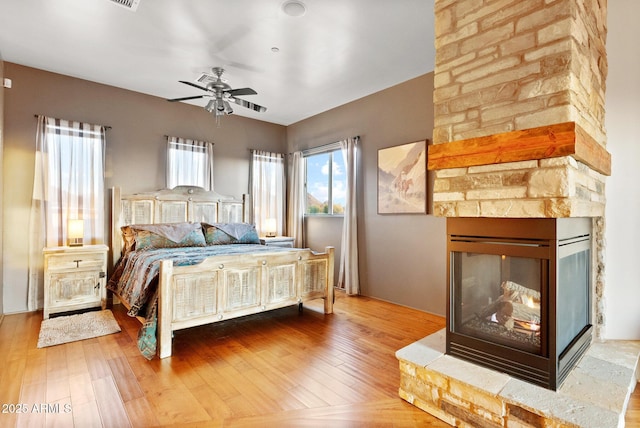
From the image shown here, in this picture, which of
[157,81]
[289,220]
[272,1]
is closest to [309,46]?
[272,1]

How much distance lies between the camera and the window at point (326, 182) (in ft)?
17.3

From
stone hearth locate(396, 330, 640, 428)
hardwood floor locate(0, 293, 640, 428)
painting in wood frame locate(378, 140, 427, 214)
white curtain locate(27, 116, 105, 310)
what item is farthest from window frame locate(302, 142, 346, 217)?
stone hearth locate(396, 330, 640, 428)

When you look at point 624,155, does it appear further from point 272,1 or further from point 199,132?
point 199,132

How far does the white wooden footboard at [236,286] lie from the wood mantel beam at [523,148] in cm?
201

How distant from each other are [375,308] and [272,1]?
343 cm

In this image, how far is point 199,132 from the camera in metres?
5.14

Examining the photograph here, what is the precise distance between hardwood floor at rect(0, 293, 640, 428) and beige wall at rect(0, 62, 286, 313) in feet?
3.47

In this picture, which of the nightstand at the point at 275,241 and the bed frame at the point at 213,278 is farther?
the nightstand at the point at 275,241

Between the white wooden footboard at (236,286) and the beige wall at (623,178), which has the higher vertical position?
the beige wall at (623,178)

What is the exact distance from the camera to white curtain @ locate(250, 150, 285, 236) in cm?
569

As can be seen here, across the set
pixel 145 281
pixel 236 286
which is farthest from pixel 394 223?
pixel 145 281

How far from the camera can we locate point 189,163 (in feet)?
16.3

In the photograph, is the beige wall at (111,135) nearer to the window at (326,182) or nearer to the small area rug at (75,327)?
the small area rug at (75,327)

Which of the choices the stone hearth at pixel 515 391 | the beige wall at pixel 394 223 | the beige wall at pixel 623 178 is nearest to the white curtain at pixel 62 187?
the beige wall at pixel 394 223
